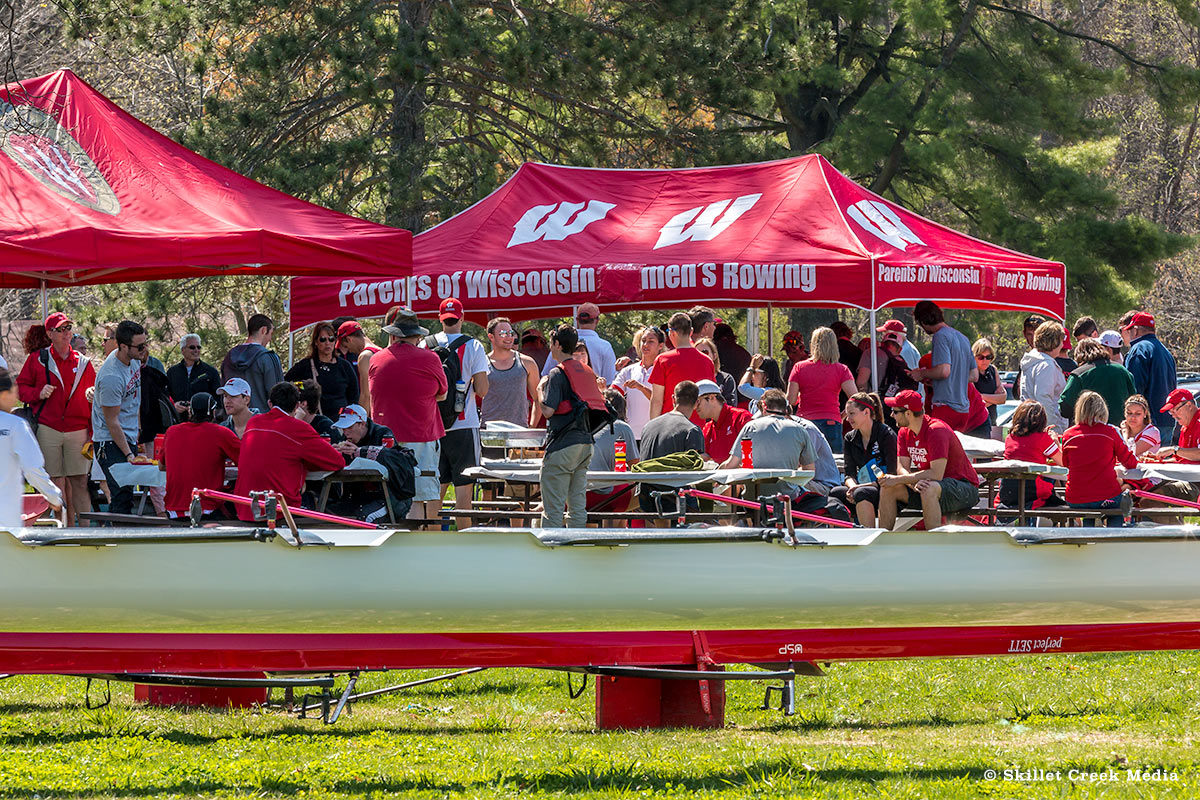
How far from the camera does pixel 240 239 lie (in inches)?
335

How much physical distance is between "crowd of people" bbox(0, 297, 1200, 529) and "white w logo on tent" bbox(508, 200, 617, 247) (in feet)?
4.11

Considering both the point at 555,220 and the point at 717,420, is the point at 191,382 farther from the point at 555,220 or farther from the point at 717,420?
the point at 717,420

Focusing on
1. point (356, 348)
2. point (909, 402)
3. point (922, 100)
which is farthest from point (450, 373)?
point (922, 100)

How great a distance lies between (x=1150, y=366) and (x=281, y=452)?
23.1 ft

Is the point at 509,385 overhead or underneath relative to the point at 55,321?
underneath

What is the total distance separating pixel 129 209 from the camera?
338 inches

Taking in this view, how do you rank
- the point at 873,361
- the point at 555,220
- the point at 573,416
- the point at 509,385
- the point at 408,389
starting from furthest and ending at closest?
1. the point at 555,220
2. the point at 873,361
3. the point at 509,385
4. the point at 408,389
5. the point at 573,416

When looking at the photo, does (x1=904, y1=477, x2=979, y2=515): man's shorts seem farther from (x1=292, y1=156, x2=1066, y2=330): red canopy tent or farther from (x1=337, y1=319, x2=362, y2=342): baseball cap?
(x1=337, y1=319, x2=362, y2=342): baseball cap

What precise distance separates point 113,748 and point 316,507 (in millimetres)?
2577

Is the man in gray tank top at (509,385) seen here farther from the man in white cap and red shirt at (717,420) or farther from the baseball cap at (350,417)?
the baseball cap at (350,417)

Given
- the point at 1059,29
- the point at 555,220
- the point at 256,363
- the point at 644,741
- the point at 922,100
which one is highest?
A: the point at 1059,29

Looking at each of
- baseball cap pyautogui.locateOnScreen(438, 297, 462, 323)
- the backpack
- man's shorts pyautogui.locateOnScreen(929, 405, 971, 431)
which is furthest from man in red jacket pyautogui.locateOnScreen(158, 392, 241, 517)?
man's shorts pyautogui.locateOnScreen(929, 405, 971, 431)

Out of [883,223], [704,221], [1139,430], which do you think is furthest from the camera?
[704,221]

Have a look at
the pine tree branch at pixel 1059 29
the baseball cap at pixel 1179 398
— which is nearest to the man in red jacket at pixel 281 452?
the baseball cap at pixel 1179 398
